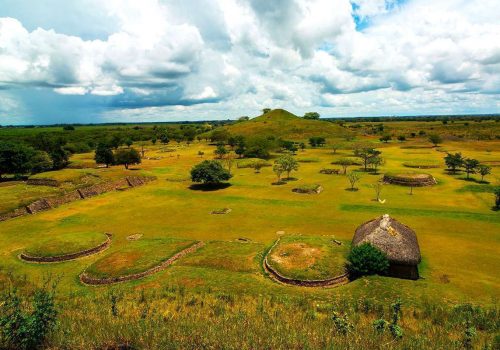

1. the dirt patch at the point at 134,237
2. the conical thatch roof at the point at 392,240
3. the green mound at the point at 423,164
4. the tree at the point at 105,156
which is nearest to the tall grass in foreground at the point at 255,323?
the conical thatch roof at the point at 392,240

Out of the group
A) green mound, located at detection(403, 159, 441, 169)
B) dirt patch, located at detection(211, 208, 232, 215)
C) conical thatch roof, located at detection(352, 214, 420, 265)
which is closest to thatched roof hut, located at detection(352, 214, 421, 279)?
conical thatch roof, located at detection(352, 214, 420, 265)

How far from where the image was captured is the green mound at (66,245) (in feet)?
110

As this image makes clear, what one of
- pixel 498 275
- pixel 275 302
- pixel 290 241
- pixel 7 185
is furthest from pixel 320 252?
pixel 7 185

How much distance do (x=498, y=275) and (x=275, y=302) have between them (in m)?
20.2

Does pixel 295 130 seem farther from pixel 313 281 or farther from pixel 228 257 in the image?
pixel 313 281

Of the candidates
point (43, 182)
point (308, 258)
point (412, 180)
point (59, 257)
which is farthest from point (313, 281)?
point (43, 182)

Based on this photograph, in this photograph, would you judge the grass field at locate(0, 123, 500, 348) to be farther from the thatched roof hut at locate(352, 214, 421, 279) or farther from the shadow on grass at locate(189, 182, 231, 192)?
the thatched roof hut at locate(352, 214, 421, 279)

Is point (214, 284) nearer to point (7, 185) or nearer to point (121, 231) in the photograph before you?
point (121, 231)

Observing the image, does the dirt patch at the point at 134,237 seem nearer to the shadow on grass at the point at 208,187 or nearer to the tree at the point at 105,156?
the shadow on grass at the point at 208,187

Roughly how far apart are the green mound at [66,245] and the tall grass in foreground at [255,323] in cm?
1040

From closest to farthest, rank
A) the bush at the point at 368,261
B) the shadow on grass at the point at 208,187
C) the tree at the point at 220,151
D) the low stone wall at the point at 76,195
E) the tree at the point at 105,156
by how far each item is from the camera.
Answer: the bush at the point at 368,261, the low stone wall at the point at 76,195, the shadow on grass at the point at 208,187, the tree at the point at 105,156, the tree at the point at 220,151

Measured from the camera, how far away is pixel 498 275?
27219mm

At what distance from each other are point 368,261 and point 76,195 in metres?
52.8

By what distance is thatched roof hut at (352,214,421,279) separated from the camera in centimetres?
2781
